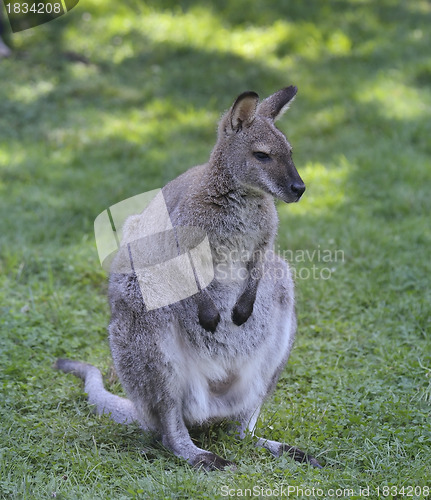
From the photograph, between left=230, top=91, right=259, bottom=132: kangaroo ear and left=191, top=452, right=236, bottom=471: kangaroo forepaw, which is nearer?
left=191, top=452, right=236, bottom=471: kangaroo forepaw

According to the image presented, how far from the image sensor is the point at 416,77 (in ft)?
30.0

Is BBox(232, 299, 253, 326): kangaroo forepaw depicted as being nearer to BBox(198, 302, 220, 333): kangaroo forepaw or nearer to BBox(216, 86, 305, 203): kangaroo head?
BBox(198, 302, 220, 333): kangaroo forepaw

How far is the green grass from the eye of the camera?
361 centimetres

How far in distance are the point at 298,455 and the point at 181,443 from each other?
0.58 meters

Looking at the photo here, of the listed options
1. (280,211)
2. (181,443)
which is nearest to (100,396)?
(181,443)

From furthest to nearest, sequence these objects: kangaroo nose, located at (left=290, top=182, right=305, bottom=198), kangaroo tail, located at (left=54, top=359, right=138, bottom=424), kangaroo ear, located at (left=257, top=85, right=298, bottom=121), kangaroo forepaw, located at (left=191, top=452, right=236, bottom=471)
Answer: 1. kangaroo tail, located at (left=54, top=359, right=138, bottom=424)
2. kangaroo ear, located at (left=257, top=85, right=298, bottom=121)
3. kangaroo nose, located at (left=290, top=182, right=305, bottom=198)
4. kangaroo forepaw, located at (left=191, top=452, right=236, bottom=471)

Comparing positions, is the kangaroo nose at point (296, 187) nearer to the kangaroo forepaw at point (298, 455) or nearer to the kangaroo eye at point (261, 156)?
the kangaroo eye at point (261, 156)

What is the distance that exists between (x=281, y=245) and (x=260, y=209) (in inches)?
100

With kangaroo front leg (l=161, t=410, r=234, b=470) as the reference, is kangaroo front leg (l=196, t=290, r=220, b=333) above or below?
above

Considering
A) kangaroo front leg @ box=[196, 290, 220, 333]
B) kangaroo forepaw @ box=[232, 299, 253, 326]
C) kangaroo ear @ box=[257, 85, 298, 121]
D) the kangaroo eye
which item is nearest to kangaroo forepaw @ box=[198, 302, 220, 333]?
kangaroo front leg @ box=[196, 290, 220, 333]

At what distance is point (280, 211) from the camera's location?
22.7 ft

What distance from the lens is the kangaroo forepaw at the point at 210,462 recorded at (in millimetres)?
3498

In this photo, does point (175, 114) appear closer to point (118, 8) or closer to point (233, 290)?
point (118, 8)

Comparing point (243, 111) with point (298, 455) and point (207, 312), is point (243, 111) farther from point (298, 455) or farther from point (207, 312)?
point (298, 455)
